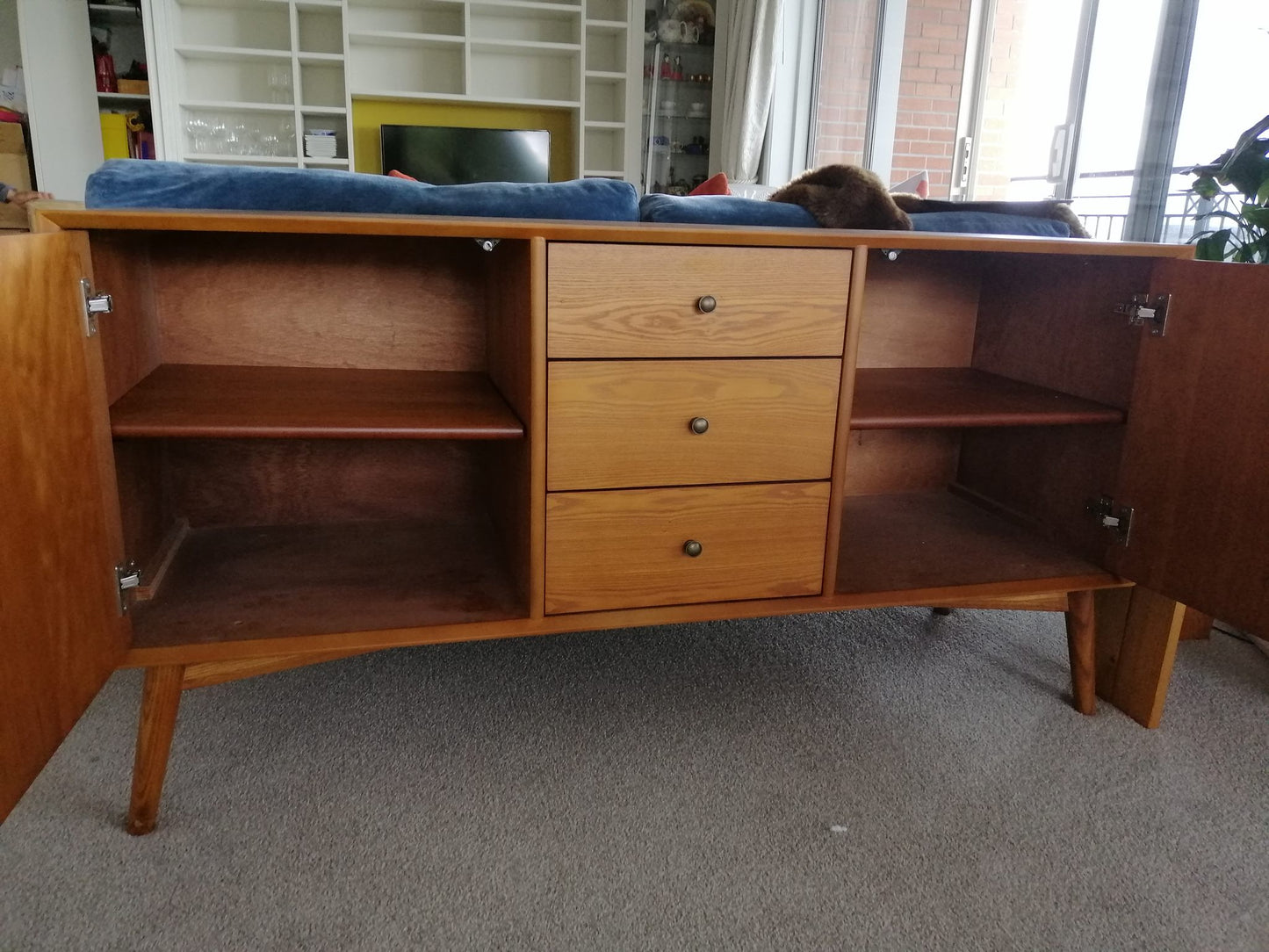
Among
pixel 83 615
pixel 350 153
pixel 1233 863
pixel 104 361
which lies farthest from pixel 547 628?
pixel 350 153

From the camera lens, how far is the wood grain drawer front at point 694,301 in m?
1.12

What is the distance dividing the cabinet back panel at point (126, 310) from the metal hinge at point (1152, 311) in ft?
4.62

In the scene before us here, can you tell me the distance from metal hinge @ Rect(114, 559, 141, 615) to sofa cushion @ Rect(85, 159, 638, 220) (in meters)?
0.45

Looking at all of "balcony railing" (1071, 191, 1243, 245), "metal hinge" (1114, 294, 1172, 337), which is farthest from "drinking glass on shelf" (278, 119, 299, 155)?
"metal hinge" (1114, 294, 1172, 337)

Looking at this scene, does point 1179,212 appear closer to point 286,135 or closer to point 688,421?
point 688,421

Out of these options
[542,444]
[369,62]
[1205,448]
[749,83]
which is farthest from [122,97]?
[1205,448]

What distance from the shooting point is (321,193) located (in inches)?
47.1

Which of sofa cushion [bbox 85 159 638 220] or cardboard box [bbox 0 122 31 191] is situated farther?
cardboard box [bbox 0 122 31 191]

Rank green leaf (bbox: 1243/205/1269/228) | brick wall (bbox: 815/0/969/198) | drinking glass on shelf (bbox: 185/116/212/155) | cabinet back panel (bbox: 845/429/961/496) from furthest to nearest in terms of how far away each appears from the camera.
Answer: drinking glass on shelf (bbox: 185/116/212/155)
brick wall (bbox: 815/0/969/198)
cabinet back panel (bbox: 845/429/961/496)
green leaf (bbox: 1243/205/1269/228)

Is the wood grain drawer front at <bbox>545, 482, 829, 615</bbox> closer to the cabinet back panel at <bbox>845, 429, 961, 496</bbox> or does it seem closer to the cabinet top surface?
the cabinet top surface

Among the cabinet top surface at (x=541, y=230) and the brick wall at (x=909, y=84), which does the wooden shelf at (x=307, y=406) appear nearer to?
the cabinet top surface at (x=541, y=230)

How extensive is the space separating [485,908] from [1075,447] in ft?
3.85

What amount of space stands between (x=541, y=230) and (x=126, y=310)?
0.61 metres

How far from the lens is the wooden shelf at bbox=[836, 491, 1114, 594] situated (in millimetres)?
1425
